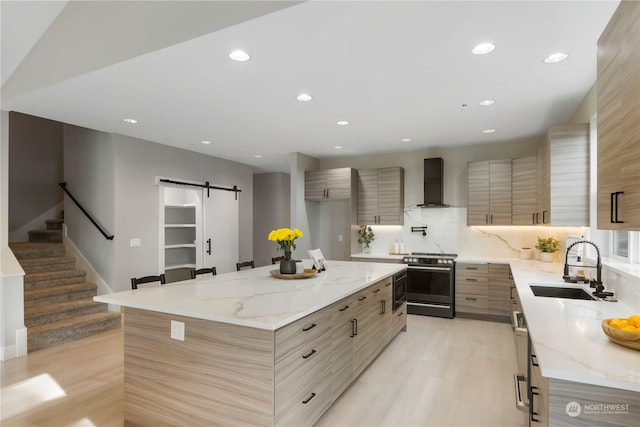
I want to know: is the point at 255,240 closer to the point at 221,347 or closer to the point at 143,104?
the point at 143,104

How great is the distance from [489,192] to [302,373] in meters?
4.27

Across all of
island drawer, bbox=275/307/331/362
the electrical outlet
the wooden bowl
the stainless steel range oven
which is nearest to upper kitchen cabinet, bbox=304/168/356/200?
the stainless steel range oven

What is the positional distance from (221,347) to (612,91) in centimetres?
241

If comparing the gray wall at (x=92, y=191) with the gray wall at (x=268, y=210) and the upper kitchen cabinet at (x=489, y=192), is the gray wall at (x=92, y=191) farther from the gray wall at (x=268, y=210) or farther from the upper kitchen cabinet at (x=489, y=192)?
the upper kitchen cabinet at (x=489, y=192)

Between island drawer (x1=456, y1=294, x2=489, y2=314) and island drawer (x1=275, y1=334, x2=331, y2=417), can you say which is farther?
island drawer (x1=456, y1=294, x2=489, y2=314)

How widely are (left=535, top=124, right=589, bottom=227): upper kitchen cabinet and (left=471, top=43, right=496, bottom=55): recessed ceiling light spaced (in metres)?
1.78

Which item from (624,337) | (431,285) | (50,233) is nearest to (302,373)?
(624,337)

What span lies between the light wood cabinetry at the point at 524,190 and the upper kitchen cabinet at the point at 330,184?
8.17 ft

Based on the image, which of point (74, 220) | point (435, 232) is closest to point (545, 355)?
point (435, 232)

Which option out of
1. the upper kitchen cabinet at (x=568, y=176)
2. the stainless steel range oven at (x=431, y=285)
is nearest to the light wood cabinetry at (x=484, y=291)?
the stainless steel range oven at (x=431, y=285)

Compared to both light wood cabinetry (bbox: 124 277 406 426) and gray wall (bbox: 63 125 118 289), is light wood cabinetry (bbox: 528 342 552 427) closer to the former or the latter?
light wood cabinetry (bbox: 124 277 406 426)

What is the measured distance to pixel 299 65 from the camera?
2.68 m

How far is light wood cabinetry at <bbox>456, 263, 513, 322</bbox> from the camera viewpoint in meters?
4.86

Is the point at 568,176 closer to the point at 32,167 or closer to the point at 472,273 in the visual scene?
the point at 472,273
